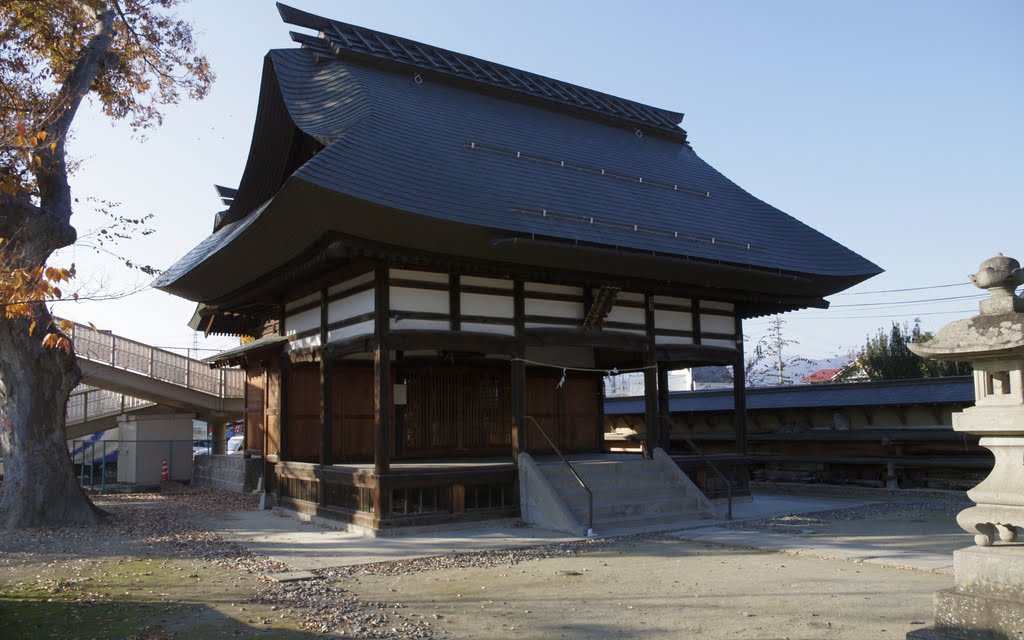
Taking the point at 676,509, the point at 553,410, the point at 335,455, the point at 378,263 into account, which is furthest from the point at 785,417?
the point at 378,263

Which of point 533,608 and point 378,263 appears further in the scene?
point 378,263

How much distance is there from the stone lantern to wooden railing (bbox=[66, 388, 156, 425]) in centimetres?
2245

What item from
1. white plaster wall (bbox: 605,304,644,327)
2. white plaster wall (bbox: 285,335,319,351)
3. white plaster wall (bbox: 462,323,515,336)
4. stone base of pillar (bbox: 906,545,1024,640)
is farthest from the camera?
white plaster wall (bbox: 605,304,644,327)

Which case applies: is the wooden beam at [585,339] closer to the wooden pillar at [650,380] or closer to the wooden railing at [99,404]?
the wooden pillar at [650,380]

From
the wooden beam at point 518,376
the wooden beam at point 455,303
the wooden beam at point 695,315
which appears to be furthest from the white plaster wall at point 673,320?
the wooden beam at point 455,303

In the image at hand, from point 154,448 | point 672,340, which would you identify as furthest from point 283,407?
point 154,448

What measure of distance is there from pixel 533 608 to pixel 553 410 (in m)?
→ 9.86

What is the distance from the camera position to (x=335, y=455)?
14.7 m

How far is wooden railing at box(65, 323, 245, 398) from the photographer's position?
2102 centimetres

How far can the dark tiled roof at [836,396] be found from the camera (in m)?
16.7

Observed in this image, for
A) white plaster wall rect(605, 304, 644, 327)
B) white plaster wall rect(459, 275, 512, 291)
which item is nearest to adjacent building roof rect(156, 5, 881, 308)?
white plaster wall rect(459, 275, 512, 291)

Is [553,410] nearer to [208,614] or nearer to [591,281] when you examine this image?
[591,281]

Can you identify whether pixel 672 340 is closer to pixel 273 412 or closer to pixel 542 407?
pixel 542 407

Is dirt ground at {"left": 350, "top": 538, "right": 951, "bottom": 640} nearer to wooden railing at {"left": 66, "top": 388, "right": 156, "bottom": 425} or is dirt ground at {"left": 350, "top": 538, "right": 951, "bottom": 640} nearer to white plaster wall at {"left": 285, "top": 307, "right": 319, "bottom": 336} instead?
white plaster wall at {"left": 285, "top": 307, "right": 319, "bottom": 336}
